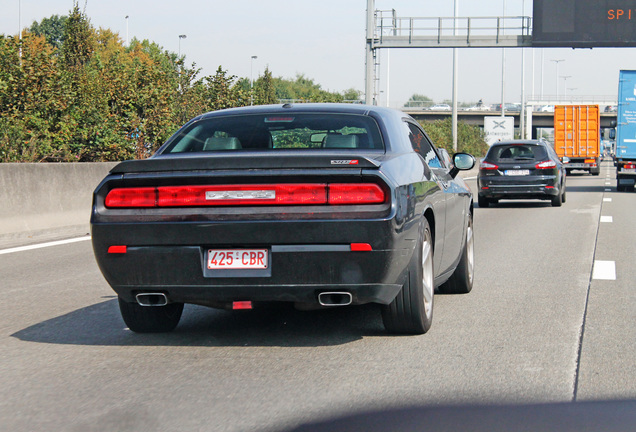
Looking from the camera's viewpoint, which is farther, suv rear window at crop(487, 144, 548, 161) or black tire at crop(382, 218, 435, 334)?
suv rear window at crop(487, 144, 548, 161)

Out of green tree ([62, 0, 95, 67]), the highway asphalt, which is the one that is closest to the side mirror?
the highway asphalt

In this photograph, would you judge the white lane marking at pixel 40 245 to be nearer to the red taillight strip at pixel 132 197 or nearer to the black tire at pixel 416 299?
the red taillight strip at pixel 132 197

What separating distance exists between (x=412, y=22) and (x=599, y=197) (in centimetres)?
1442

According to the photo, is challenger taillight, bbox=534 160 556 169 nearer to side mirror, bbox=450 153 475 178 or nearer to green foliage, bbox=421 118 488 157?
side mirror, bbox=450 153 475 178

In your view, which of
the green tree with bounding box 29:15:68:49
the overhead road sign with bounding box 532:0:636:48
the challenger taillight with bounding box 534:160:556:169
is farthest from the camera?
the green tree with bounding box 29:15:68:49

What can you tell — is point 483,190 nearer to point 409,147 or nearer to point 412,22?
point 409,147

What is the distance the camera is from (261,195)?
545 cm

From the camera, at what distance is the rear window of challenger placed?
249 inches

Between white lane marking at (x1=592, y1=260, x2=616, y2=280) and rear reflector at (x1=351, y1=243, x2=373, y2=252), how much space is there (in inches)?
180

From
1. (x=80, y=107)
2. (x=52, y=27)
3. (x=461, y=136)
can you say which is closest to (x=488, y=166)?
(x=80, y=107)

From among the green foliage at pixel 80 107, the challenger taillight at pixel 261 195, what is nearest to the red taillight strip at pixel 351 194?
the challenger taillight at pixel 261 195

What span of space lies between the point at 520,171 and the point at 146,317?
52.6 feet

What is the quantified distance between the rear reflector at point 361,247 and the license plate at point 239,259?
1.64 ft

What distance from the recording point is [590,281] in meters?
9.02
